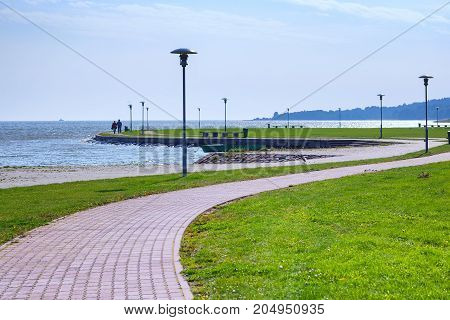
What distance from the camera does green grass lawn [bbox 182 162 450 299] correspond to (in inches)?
265

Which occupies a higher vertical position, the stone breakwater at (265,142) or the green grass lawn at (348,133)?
the green grass lawn at (348,133)

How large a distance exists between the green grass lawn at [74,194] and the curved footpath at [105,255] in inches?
24.7

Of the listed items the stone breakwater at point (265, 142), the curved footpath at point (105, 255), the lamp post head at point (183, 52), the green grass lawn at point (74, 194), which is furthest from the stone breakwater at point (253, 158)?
the curved footpath at point (105, 255)

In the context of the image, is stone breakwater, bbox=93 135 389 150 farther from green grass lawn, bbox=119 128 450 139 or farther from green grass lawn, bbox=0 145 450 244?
green grass lawn, bbox=0 145 450 244

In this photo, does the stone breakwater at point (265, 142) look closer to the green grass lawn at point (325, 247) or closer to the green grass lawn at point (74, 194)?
the green grass lawn at point (74, 194)

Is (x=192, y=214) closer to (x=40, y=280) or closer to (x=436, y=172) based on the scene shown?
(x=40, y=280)

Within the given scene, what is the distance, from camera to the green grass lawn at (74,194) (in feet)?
40.6

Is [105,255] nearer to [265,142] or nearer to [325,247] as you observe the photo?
[325,247]

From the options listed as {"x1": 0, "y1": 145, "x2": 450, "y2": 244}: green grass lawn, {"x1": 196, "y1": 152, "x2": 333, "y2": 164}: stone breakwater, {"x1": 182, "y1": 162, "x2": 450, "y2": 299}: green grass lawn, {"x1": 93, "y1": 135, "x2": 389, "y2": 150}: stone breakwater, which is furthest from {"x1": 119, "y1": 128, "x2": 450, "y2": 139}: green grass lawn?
{"x1": 182, "y1": 162, "x2": 450, "y2": 299}: green grass lawn

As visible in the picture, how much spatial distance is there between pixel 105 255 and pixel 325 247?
10.1 feet

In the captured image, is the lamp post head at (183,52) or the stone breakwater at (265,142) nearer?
the lamp post head at (183,52)

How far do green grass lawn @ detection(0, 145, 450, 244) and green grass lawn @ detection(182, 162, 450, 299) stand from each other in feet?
11.0
